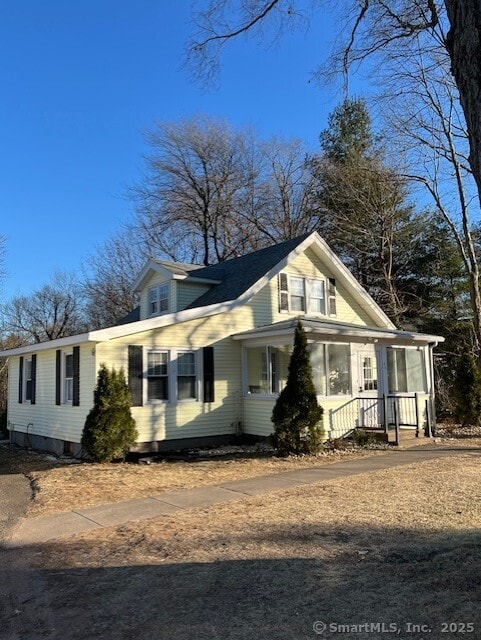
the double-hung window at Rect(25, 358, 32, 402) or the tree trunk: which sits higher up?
the tree trunk

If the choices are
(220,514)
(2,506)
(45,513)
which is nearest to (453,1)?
(220,514)

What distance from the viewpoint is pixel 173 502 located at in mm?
7887

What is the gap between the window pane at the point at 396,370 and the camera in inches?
646

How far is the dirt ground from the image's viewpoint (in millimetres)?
3779

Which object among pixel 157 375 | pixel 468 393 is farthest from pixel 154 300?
pixel 468 393

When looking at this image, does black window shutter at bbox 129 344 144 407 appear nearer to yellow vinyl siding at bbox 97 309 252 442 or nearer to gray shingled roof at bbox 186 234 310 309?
yellow vinyl siding at bbox 97 309 252 442

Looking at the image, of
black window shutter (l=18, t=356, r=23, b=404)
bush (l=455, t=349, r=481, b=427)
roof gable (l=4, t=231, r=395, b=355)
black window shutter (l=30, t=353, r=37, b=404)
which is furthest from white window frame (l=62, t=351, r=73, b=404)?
bush (l=455, t=349, r=481, b=427)

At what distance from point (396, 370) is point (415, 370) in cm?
81

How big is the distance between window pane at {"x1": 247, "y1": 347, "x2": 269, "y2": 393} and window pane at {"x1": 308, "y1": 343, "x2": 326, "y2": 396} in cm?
141

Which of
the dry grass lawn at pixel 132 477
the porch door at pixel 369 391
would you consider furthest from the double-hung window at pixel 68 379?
the porch door at pixel 369 391

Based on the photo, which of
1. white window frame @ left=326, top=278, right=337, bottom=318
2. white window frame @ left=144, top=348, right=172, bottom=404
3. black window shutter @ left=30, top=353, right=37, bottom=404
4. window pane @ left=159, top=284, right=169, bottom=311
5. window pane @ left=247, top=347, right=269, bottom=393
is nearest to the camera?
white window frame @ left=144, top=348, right=172, bottom=404

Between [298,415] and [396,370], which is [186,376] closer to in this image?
[298,415]

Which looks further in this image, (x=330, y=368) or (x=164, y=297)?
(x=164, y=297)

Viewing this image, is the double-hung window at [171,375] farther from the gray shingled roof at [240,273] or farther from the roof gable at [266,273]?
the gray shingled roof at [240,273]
